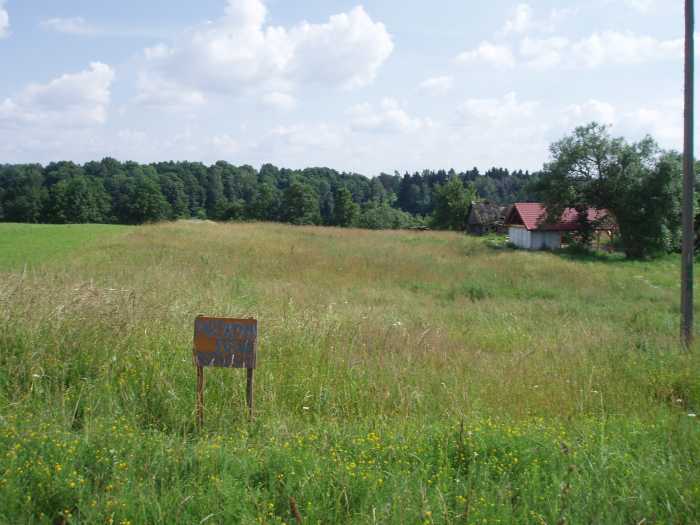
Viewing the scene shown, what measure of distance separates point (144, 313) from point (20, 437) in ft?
9.19

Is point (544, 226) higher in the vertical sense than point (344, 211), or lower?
lower

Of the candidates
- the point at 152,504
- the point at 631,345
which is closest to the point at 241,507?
the point at 152,504

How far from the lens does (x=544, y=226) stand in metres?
43.1

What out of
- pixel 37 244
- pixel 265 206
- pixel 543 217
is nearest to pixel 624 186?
pixel 543 217

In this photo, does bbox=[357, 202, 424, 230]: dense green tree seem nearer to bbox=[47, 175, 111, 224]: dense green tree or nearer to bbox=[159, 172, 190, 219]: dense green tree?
bbox=[159, 172, 190, 219]: dense green tree

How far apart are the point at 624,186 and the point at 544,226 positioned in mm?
6667

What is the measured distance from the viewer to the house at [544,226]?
43.0 metres

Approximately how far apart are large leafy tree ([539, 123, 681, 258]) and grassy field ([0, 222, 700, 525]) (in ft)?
110

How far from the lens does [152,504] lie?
10.2ft

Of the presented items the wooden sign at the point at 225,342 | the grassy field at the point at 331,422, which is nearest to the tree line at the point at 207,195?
the grassy field at the point at 331,422

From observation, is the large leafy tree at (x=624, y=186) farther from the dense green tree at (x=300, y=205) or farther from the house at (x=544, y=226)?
the dense green tree at (x=300, y=205)

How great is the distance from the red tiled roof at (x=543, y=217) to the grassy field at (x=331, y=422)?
1430 inches

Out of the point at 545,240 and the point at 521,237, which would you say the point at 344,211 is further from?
the point at 545,240

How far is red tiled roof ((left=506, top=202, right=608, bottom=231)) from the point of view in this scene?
43000 millimetres
